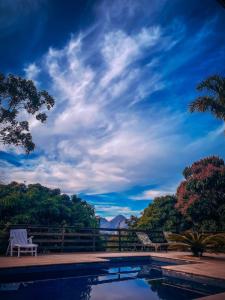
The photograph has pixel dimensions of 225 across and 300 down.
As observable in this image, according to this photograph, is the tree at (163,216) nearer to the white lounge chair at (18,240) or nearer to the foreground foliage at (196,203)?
the foreground foliage at (196,203)

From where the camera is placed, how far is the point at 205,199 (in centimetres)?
1568

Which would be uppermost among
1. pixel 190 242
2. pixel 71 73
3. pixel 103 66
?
pixel 103 66

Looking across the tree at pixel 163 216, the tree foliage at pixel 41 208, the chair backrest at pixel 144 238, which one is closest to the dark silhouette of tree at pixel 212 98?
the chair backrest at pixel 144 238

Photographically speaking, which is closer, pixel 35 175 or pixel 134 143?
pixel 134 143

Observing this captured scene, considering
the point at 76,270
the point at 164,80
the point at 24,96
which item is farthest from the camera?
the point at 164,80

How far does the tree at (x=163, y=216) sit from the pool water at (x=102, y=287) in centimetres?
901

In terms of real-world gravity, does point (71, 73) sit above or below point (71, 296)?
above

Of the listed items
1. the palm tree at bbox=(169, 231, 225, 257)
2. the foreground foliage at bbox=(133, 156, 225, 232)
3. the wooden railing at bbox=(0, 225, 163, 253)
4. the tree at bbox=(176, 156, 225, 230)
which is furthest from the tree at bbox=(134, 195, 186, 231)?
the palm tree at bbox=(169, 231, 225, 257)

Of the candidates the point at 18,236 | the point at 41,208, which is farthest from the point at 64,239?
the point at 41,208

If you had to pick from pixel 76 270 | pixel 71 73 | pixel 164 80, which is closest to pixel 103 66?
pixel 71 73

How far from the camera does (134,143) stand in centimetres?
1555

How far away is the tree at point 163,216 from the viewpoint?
16.5 m

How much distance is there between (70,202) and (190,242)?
8.36 m

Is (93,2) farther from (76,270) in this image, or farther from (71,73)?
(76,270)
